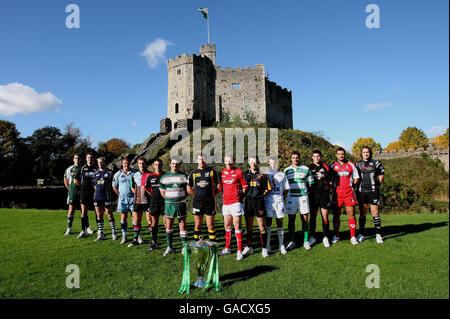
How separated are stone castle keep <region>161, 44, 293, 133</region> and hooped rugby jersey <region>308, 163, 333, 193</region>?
29.8 metres

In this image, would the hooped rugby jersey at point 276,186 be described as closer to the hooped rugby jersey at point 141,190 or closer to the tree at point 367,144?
the hooped rugby jersey at point 141,190

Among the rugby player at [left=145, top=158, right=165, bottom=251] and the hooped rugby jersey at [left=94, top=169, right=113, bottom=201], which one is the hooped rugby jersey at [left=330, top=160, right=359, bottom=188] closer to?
the rugby player at [left=145, top=158, right=165, bottom=251]

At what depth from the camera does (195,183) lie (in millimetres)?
6785

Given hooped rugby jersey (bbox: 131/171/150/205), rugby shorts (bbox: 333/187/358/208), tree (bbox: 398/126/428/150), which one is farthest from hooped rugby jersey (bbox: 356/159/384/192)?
tree (bbox: 398/126/428/150)

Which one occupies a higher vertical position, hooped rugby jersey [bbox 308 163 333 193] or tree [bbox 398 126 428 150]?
tree [bbox 398 126 428 150]

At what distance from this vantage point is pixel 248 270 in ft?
18.0

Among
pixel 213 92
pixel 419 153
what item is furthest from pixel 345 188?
pixel 419 153

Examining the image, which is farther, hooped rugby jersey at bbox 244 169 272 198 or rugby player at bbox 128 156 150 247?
rugby player at bbox 128 156 150 247

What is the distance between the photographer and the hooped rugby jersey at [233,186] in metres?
6.49

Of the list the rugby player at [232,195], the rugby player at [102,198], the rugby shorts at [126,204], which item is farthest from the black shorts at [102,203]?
the rugby player at [232,195]

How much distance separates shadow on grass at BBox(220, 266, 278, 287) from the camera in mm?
4907

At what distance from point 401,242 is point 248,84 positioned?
35581 mm

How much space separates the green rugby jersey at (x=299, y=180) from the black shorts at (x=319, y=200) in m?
0.31

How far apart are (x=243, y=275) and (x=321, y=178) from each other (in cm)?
343
